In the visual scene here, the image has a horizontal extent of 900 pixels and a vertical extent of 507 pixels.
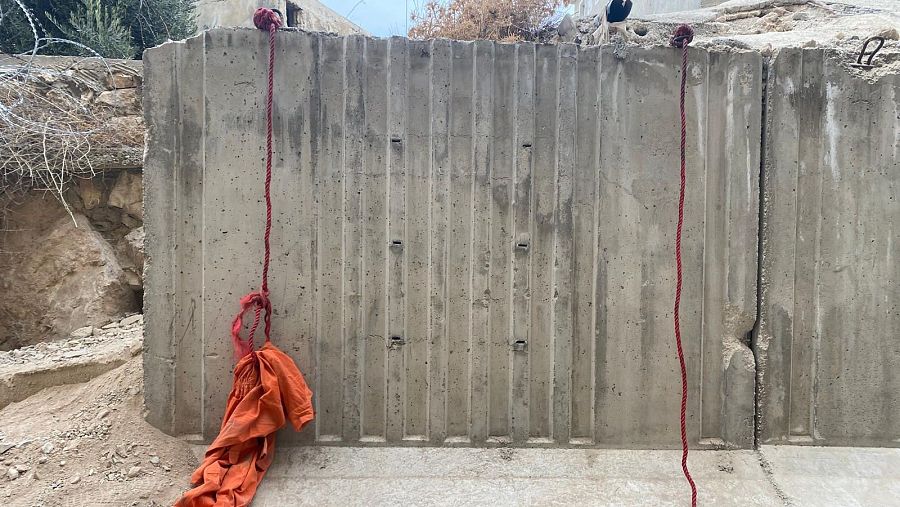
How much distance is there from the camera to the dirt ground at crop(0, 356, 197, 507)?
240cm

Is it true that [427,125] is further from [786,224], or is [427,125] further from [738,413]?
[738,413]

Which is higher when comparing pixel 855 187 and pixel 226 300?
pixel 855 187

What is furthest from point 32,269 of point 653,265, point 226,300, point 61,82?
point 653,265

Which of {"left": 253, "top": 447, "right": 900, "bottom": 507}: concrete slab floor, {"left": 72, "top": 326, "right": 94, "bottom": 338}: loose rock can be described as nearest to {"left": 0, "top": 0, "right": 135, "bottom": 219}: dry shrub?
{"left": 72, "top": 326, "right": 94, "bottom": 338}: loose rock

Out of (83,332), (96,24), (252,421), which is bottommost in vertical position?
(252,421)

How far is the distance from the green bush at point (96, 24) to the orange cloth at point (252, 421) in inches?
210

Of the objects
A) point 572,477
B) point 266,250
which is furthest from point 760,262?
point 266,250

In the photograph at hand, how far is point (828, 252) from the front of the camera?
9.32 ft

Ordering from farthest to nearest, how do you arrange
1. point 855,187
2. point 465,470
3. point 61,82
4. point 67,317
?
point 61,82, point 67,317, point 855,187, point 465,470

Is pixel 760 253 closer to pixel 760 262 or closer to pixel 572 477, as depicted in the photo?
pixel 760 262

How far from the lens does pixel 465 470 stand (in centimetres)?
266

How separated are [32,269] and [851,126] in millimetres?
6100

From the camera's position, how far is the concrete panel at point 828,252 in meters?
2.83

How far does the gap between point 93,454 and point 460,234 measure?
2.19 metres
